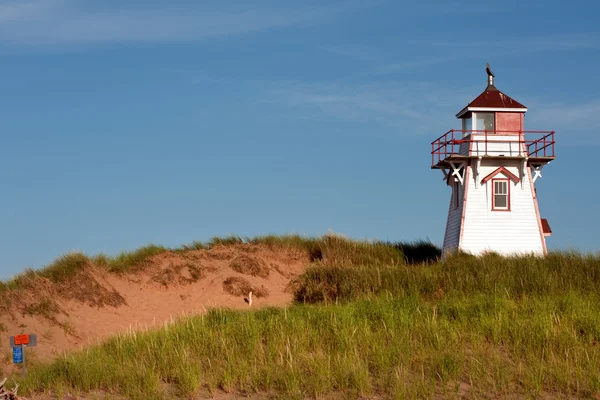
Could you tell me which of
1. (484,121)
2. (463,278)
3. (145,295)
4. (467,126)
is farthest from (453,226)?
(145,295)

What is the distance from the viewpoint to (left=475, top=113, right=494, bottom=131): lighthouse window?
3412 centimetres

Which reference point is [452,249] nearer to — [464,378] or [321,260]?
[321,260]

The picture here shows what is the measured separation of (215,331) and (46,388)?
487cm

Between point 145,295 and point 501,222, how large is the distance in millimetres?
14873

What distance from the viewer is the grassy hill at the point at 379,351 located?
16062 millimetres

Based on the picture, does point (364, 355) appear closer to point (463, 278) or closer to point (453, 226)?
point (463, 278)

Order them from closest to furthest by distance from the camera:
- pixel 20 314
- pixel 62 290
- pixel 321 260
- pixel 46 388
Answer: pixel 46 388
pixel 20 314
pixel 62 290
pixel 321 260

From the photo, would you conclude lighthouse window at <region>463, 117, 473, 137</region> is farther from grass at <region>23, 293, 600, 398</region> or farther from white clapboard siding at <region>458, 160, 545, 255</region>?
grass at <region>23, 293, 600, 398</region>

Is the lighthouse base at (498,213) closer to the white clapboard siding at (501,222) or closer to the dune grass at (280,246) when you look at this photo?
the white clapboard siding at (501,222)

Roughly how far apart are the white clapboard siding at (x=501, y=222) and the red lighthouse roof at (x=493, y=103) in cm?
228

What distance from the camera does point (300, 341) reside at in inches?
736

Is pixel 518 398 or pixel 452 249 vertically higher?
pixel 452 249

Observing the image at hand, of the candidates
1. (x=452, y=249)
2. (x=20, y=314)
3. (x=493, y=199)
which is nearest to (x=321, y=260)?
(x=452, y=249)

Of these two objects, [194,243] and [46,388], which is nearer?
[46,388]
